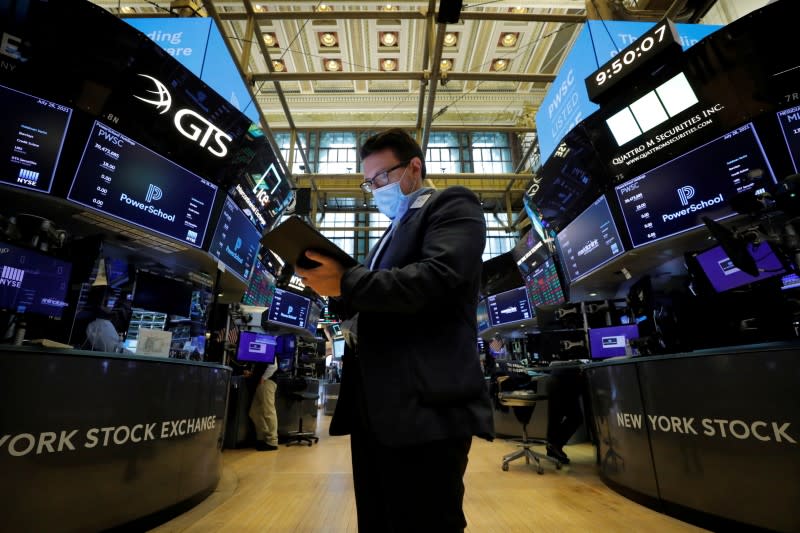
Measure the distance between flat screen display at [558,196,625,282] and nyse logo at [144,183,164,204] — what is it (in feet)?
15.1

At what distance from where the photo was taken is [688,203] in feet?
11.3

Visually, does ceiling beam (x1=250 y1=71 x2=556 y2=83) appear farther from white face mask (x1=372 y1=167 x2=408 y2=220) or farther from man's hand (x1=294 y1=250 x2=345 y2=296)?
man's hand (x1=294 y1=250 x2=345 y2=296)

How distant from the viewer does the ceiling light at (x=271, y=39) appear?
388 inches

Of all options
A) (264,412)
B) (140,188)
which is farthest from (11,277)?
(264,412)

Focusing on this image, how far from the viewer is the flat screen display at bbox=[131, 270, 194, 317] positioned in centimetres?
437

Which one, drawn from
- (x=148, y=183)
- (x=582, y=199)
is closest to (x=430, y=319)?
(x=148, y=183)

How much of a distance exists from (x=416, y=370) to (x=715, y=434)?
247 centimetres

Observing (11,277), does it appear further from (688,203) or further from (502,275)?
(502,275)

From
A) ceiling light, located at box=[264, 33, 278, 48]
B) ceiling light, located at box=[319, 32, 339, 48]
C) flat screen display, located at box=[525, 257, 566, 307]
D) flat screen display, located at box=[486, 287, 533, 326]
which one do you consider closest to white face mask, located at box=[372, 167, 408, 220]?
flat screen display, located at box=[525, 257, 566, 307]

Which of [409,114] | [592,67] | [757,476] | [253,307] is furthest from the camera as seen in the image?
[409,114]

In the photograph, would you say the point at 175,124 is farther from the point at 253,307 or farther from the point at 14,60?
the point at 253,307

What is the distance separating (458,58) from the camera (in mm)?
10523

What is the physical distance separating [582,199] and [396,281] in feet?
15.1

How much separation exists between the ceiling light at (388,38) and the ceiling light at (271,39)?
2811 millimetres
